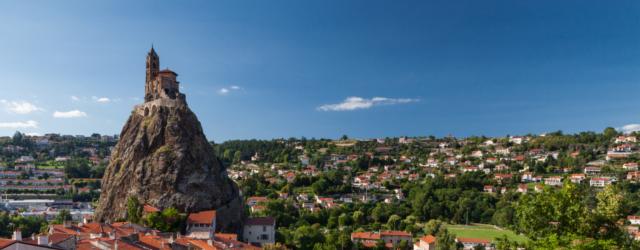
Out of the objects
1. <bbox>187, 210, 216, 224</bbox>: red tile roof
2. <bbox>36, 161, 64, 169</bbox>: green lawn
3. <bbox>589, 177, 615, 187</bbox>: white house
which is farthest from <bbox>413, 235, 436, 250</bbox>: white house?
<bbox>36, 161, 64, 169</bbox>: green lawn

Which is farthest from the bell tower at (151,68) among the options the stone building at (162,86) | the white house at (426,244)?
the white house at (426,244)

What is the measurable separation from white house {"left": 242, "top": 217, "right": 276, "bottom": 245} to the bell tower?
2498 centimetres

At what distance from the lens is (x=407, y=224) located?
271 ft

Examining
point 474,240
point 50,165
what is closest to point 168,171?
point 474,240

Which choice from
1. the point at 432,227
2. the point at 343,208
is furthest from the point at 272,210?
the point at 432,227

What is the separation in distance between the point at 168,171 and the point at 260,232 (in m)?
12.9

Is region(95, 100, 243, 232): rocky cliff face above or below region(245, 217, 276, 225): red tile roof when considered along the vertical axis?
above

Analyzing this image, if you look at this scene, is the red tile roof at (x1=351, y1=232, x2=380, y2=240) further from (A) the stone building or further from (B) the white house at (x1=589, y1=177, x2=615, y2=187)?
(B) the white house at (x1=589, y1=177, x2=615, y2=187)

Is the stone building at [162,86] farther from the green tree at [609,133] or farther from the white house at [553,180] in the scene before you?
the green tree at [609,133]

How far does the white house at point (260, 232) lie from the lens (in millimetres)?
54000

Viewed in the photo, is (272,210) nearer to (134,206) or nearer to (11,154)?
(134,206)

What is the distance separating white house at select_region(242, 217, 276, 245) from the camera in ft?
177

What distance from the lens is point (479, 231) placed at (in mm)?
83562

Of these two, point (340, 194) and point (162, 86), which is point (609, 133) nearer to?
point (340, 194)
